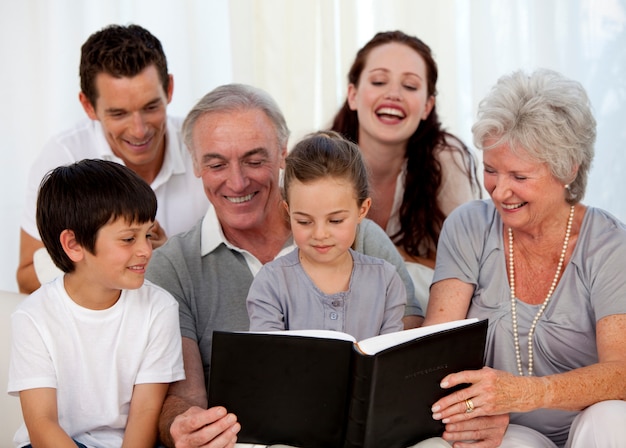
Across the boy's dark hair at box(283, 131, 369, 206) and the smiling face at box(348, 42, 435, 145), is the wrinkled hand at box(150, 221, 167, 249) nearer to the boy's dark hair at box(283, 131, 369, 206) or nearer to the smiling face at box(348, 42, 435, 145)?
the boy's dark hair at box(283, 131, 369, 206)

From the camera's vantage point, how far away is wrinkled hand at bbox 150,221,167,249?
117 inches

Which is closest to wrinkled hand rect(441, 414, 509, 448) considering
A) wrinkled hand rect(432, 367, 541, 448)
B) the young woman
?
wrinkled hand rect(432, 367, 541, 448)

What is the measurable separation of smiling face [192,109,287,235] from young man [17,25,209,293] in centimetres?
51

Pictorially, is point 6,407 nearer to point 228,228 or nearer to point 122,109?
point 228,228

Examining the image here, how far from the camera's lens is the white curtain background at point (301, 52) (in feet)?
12.2

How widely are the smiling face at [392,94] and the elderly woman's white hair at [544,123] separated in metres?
1.03

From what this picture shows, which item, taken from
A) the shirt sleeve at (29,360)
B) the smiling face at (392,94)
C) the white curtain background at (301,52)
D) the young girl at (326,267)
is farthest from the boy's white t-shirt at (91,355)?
the white curtain background at (301,52)

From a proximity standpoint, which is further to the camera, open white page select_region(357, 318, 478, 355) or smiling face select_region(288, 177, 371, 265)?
smiling face select_region(288, 177, 371, 265)

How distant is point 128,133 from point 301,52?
3.88 feet

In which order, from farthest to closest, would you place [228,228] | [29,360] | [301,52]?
[301,52], [228,228], [29,360]

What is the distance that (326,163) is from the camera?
222cm

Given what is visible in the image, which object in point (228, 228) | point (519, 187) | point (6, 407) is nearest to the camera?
point (519, 187)

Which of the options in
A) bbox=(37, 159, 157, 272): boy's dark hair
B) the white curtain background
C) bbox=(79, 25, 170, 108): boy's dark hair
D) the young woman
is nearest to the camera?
bbox=(37, 159, 157, 272): boy's dark hair

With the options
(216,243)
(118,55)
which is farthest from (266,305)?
(118,55)
